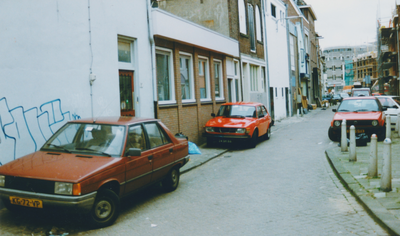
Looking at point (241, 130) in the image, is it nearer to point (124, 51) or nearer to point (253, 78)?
point (124, 51)

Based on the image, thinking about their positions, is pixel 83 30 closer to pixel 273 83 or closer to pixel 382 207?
pixel 382 207

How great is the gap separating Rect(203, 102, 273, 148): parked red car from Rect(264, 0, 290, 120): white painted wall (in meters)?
13.6

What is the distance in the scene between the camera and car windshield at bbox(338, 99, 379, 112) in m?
14.8

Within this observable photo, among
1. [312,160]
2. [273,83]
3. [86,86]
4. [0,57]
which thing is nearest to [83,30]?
[86,86]

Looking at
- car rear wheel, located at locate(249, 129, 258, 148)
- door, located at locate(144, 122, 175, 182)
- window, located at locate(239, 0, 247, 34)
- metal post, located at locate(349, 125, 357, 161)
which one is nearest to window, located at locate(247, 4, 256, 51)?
window, located at locate(239, 0, 247, 34)

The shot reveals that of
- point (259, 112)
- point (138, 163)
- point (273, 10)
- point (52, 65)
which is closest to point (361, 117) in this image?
point (259, 112)

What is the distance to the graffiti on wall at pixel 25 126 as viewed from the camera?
278 inches

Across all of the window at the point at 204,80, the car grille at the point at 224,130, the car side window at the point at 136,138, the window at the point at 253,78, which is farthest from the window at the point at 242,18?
the car side window at the point at 136,138

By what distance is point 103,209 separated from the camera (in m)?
5.51

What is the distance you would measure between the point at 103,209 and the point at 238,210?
86.4 inches

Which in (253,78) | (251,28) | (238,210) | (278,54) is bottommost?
(238,210)

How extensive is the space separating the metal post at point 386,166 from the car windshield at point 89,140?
4.39 metres

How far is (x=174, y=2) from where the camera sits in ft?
65.8

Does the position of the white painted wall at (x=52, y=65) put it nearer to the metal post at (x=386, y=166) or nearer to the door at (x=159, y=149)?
the door at (x=159, y=149)
